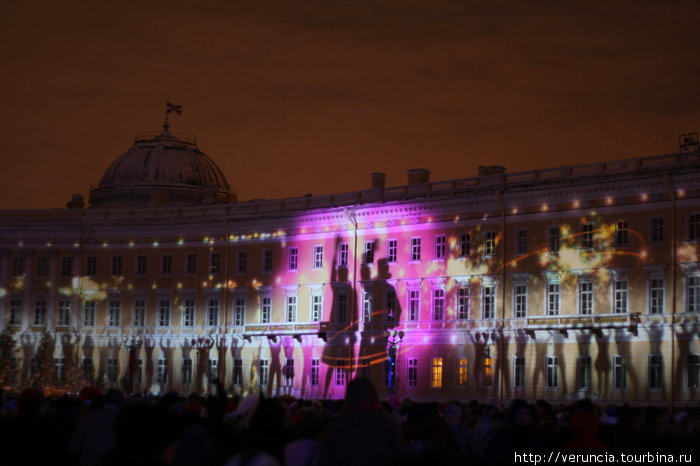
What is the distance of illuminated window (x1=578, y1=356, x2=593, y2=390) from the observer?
184 ft

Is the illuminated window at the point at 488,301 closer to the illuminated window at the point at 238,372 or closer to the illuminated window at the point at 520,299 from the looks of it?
the illuminated window at the point at 520,299

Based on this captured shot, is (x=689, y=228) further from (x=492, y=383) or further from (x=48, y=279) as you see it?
(x=48, y=279)

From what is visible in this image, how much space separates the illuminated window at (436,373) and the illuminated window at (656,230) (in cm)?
1324

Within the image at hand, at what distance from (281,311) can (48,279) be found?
16417 mm

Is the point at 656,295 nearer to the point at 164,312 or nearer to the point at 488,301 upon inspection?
the point at 488,301

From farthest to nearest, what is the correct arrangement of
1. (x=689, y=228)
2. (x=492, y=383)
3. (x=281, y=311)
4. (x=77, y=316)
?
(x=77, y=316) < (x=281, y=311) < (x=492, y=383) < (x=689, y=228)

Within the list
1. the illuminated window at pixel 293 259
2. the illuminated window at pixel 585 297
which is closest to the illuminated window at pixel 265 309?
the illuminated window at pixel 293 259

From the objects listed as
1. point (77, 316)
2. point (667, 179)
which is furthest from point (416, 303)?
point (77, 316)

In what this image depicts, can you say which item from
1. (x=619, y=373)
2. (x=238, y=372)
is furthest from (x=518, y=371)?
(x=238, y=372)

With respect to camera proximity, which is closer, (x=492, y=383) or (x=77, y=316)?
(x=492, y=383)

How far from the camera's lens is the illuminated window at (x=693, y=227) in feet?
175

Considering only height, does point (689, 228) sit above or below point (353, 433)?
above

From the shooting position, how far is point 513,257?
60219 millimetres

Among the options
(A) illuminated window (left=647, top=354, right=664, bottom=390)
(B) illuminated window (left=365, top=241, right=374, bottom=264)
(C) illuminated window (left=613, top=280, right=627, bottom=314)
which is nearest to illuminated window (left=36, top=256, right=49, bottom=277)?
(B) illuminated window (left=365, top=241, right=374, bottom=264)
